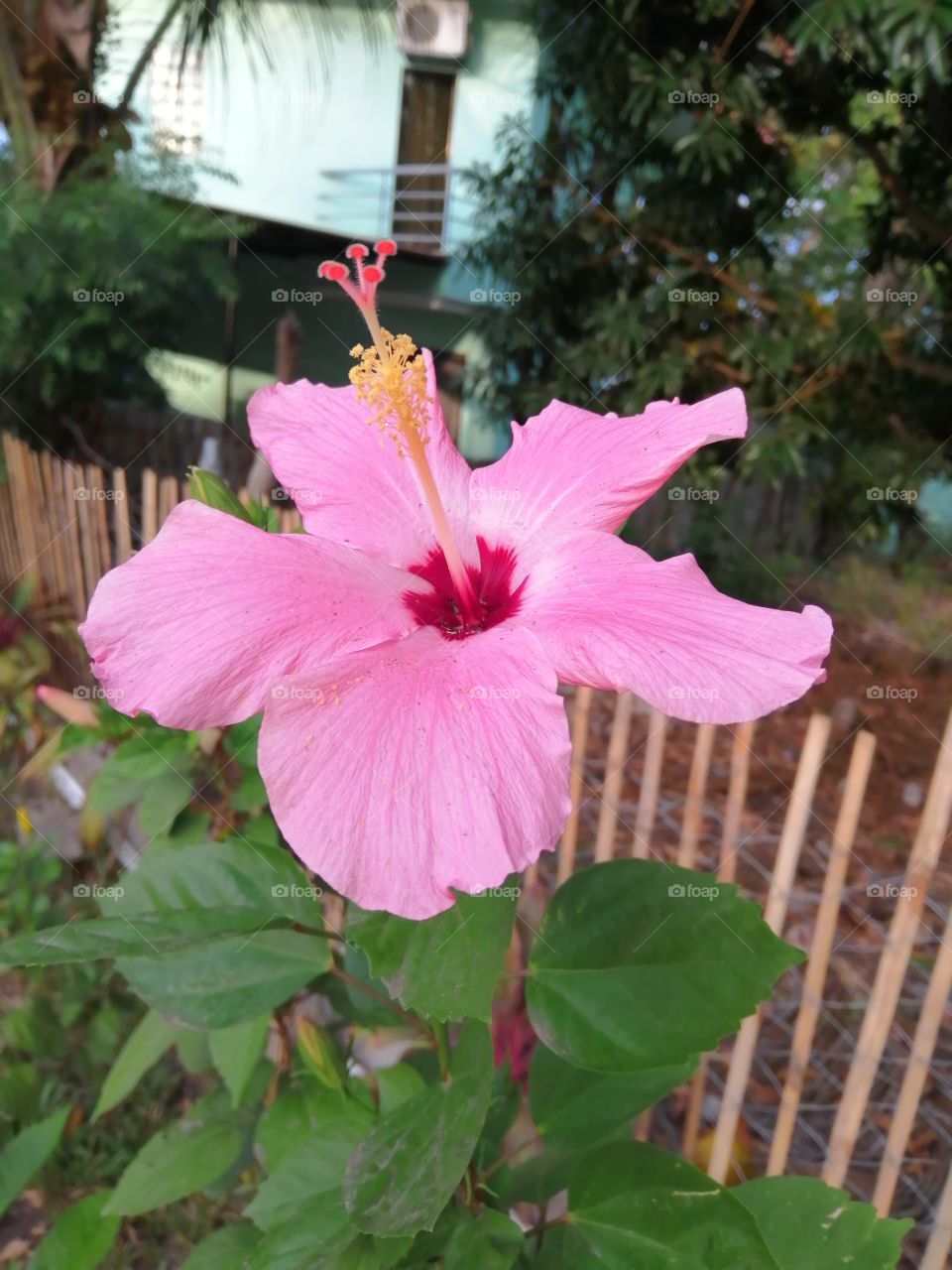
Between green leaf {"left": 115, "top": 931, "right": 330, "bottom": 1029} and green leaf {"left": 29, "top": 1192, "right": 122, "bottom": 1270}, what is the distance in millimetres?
595

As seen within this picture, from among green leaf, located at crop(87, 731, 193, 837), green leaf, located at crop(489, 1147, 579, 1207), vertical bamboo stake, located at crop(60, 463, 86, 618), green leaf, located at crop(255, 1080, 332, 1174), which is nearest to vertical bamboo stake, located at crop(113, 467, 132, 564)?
vertical bamboo stake, located at crop(60, 463, 86, 618)

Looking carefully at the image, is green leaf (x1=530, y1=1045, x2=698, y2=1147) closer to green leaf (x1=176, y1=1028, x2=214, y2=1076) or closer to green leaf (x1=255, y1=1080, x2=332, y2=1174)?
green leaf (x1=255, y1=1080, x2=332, y2=1174)

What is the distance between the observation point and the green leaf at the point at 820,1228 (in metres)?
0.71

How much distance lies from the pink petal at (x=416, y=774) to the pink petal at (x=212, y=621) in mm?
29

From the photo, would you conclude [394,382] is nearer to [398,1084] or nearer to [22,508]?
[398,1084]

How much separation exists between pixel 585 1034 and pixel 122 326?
3.93 m

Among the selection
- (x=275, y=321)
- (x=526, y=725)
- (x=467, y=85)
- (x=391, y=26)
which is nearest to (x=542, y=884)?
(x=526, y=725)

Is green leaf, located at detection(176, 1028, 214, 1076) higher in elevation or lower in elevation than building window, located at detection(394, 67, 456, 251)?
lower

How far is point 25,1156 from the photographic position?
1.24 meters

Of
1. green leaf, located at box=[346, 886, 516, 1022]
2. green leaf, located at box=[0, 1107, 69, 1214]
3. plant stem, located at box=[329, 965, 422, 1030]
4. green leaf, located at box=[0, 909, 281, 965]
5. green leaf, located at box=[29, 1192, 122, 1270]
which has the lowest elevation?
green leaf, located at box=[0, 1107, 69, 1214]

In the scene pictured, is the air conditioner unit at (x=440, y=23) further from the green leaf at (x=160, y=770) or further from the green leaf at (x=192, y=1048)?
the green leaf at (x=192, y=1048)

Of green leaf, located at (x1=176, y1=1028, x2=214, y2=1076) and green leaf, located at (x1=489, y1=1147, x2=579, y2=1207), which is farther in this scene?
green leaf, located at (x1=176, y1=1028, x2=214, y2=1076)

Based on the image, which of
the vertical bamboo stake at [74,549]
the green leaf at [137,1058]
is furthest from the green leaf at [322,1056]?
the vertical bamboo stake at [74,549]

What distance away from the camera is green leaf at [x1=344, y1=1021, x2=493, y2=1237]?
565 mm
